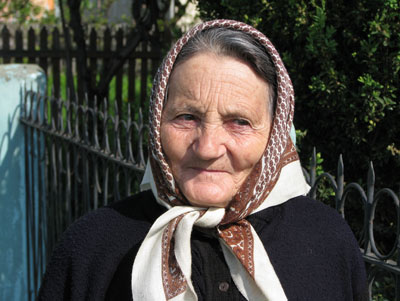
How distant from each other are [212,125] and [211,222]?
0.30 m

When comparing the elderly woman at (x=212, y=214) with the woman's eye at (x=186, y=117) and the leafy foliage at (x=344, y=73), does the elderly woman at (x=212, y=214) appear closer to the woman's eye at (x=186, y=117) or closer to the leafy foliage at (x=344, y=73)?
the woman's eye at (x=186, y=117)

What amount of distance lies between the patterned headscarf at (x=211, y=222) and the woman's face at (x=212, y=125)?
0.03 m

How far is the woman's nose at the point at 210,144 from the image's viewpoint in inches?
67.6

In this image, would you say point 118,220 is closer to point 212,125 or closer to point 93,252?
point 93,252

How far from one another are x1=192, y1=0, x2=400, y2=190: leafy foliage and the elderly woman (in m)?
0.84

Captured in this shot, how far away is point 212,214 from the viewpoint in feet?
5.70

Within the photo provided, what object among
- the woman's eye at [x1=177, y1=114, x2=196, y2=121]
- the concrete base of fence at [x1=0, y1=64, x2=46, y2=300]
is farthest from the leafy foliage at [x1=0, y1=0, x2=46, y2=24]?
the woman's eye at [x1=177, y1=114, x2=196, y2=121]

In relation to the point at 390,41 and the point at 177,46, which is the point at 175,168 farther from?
the point at 390,41

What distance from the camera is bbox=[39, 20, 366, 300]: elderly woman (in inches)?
68.8

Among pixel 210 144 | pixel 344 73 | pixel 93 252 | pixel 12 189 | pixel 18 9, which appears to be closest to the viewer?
pixel 210 144

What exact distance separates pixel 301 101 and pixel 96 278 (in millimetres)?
1560

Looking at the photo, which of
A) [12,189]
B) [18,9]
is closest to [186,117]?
[12,189]

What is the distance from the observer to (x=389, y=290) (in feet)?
8.96

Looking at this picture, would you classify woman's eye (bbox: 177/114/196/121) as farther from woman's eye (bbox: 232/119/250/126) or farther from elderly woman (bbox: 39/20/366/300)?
woman's eye (bbox: 232/119/250/126)
